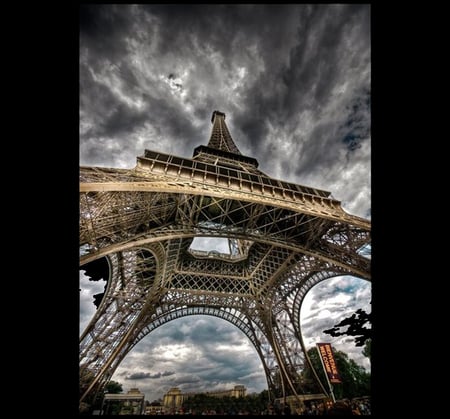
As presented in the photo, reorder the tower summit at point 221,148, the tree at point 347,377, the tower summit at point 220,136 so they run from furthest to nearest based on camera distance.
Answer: the tree at point 347,377, the tower summit at point 220,136, the tower summit at point 221,148

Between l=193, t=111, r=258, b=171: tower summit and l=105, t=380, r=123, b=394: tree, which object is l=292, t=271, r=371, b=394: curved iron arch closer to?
l=193, t=111, r=258, b=171: tower summit

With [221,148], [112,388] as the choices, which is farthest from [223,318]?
[112,388]

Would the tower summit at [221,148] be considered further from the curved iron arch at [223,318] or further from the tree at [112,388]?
the tree at [112,388]

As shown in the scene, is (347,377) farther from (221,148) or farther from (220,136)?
(220,136)

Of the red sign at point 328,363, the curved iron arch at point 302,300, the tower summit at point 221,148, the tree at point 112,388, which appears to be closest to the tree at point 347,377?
the curved iron arch at point 302,300
